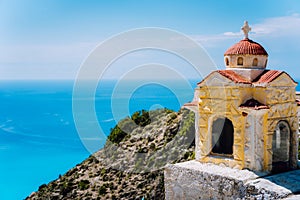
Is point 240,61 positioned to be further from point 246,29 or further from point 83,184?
point 83,184

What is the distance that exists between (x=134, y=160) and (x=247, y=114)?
2390cm

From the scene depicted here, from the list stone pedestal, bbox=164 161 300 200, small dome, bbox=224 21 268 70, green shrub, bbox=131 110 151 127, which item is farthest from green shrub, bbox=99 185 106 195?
small dome, bbox=224 21 268 70

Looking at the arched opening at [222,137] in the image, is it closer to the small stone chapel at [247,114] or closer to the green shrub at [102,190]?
the small stone chapel at [247,114]

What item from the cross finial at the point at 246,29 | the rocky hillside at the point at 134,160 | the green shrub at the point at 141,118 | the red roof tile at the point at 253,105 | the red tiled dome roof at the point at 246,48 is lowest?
the rocky hillside at the point at 134,160

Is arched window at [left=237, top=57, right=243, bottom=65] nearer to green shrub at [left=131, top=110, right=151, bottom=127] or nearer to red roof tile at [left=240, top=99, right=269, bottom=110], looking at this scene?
red roof tile at [left=240, top=99, right=269, bottom=110]

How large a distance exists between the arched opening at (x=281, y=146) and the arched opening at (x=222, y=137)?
1.03 meters

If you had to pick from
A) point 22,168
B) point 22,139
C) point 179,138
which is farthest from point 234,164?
point 22,139

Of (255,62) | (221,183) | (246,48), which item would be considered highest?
(246,48)

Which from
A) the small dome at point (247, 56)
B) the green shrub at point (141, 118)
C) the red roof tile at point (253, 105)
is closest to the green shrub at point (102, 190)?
the green shrub at point (141, 118)

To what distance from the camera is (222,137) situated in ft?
32.2

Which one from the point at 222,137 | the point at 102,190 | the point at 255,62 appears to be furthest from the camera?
the point at 102,190

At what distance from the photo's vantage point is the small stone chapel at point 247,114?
8711mm

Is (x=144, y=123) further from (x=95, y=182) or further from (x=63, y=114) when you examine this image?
(x=63, y=114)

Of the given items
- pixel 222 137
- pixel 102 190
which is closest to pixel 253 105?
pixel 222 137
